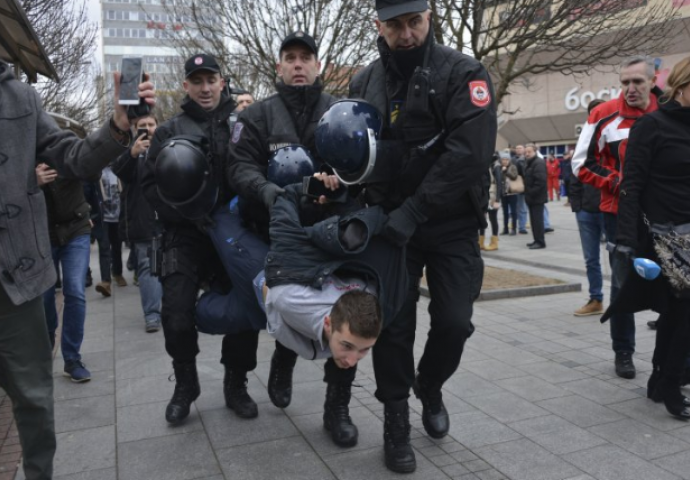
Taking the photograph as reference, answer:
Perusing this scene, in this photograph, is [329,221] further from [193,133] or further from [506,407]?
[506,407]

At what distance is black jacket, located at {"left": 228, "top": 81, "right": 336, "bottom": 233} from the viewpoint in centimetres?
352

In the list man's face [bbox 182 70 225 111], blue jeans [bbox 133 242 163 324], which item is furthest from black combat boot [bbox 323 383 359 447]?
blue jeans [bbox 133 242 163 324]

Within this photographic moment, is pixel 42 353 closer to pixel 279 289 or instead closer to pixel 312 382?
pixel 279 289

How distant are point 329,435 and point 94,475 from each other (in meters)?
1.24

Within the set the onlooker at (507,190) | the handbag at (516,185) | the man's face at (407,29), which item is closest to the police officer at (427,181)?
the man's face at (407,29)

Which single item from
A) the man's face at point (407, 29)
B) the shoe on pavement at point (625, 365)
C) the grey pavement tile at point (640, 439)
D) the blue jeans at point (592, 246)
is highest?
the man's face at point (407, 29)

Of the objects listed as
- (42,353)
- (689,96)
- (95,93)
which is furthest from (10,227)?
(95,93)

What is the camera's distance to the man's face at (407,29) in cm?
310

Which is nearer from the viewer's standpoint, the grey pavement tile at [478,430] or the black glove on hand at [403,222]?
the black glove on hand at [403,222]

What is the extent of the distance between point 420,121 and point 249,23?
918 centimetres

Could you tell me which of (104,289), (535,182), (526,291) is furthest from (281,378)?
(535,182)

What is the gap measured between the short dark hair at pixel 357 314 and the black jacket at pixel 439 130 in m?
0.54

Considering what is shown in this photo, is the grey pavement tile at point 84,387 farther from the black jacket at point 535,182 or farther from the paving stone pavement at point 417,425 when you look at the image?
the black jacket at point 535,182

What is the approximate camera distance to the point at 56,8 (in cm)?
1079
